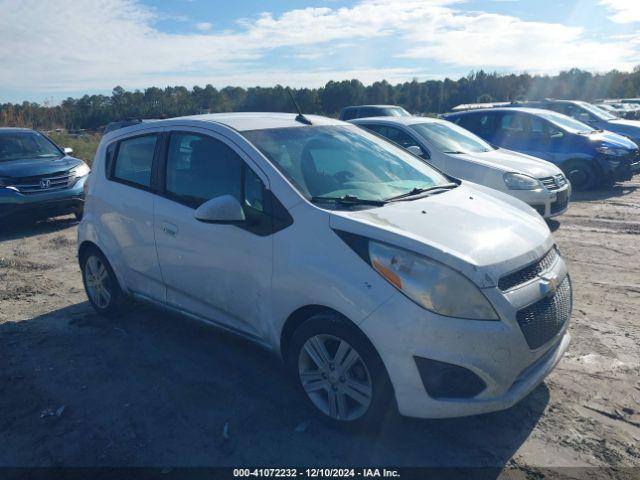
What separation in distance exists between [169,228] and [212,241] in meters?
0.53

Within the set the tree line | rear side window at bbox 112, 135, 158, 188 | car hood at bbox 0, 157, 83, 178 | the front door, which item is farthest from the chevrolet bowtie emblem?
the tree line

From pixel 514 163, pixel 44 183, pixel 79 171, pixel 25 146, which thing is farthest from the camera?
pixel 25 146

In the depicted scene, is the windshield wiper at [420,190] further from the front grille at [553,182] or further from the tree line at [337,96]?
the tree line at [337,96]

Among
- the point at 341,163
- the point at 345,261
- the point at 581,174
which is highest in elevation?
the point at 341,163

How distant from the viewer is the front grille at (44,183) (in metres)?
8.88

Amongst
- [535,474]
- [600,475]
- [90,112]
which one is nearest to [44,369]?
[535,474]

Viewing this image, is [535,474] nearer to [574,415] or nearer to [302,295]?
[574,415]

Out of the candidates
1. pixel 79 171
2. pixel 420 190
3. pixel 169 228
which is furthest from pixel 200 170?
pixel 79 171

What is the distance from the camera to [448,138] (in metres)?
8.99

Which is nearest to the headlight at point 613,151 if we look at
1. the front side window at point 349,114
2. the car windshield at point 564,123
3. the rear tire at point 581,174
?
the rear tire at point 581,174

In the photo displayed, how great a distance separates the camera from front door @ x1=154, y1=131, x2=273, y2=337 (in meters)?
3.53

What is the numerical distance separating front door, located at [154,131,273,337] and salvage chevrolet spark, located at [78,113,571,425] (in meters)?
0.01

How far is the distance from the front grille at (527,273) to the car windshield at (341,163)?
3.41 ft

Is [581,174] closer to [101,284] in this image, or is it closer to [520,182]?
[520,182]
